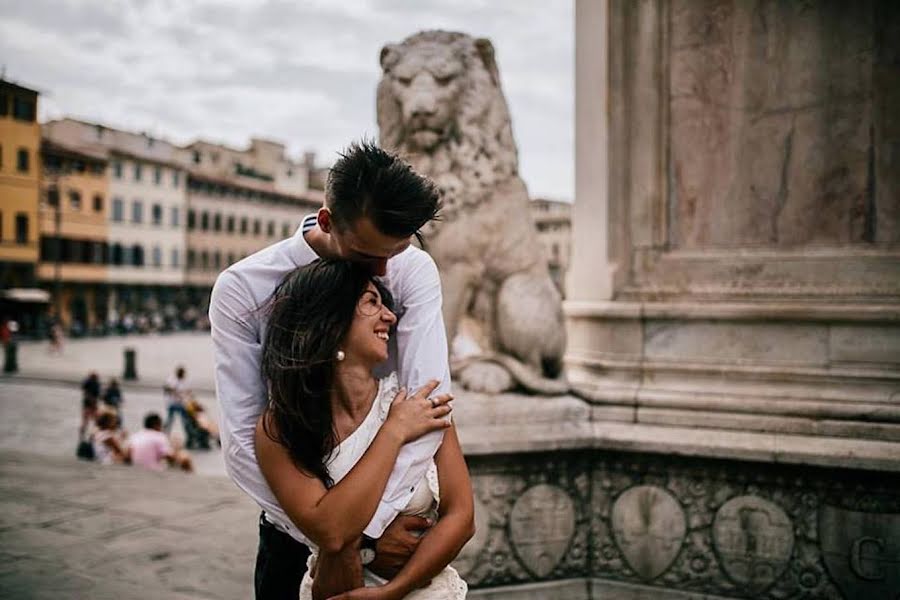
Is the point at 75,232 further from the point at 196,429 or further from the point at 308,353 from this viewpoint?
the point at 308,353

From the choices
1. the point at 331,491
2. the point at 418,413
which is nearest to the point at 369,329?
the point at 418,413

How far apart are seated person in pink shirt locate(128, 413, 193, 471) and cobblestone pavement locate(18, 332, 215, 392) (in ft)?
42.7

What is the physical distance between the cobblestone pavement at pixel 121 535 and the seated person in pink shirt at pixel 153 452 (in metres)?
1.10

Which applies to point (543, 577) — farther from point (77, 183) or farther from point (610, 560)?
point (77, 183)

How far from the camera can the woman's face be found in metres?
1.70

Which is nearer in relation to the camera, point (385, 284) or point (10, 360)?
point (385, 284)

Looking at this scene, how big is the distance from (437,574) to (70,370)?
26.4 meters

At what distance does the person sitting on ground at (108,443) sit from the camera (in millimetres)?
8195

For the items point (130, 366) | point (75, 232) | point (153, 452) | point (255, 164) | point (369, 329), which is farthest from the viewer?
point (255, 164)

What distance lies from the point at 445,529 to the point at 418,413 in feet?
0.81

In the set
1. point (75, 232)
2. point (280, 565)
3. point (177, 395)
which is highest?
point (75, 232)

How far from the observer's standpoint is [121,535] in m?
4.77

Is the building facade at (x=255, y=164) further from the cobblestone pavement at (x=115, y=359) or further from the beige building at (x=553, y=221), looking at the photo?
the beige building at (x=553, y=221)

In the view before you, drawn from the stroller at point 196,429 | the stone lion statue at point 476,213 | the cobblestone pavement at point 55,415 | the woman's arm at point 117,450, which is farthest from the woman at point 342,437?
the stroller at point 196,429
